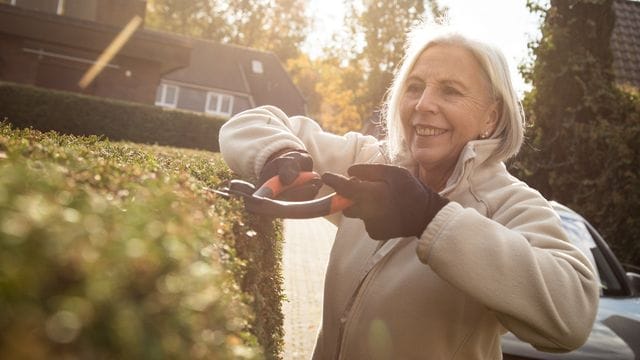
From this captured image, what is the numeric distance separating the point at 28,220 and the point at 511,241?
4.73 feet

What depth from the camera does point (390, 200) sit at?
1825mm

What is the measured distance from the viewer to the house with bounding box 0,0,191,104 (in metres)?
21.3

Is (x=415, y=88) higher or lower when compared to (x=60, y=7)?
higher

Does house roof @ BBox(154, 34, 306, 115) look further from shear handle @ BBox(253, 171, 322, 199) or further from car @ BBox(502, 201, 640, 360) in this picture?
shear handle @ BBox(253, 171, 322, 199)

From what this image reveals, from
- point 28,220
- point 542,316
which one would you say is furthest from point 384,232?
point 28,220

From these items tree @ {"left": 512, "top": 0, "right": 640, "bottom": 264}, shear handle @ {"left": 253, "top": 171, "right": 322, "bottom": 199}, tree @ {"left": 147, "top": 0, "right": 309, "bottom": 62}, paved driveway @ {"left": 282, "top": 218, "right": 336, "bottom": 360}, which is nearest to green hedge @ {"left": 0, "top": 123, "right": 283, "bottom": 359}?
shear handle @ {"left": 253, "top": 171, "right": 322, "bottom": 199}

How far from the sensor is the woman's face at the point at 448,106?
8.22 ft

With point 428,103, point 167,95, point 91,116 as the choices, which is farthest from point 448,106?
point 167,95

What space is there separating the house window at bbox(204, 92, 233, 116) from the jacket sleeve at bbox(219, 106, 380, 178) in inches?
1564

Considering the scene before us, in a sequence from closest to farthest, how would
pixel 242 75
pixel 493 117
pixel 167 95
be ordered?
pixel 493 117, pixel 167 95, pixel 242 75

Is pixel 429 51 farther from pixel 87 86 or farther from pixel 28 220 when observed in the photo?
pixel 87 86

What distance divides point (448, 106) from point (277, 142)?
72 cm

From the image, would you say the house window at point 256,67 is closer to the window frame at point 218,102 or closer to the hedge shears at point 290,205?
the window frame at point 218,102

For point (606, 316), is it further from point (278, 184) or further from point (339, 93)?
point (339, 93)
